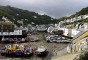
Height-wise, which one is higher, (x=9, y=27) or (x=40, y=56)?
(x=9, y=27)

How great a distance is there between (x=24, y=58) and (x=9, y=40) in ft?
87.7

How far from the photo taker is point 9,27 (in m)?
94.1

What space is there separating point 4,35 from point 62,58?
43.1 metres

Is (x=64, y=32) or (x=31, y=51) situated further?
(x=64, y=32)

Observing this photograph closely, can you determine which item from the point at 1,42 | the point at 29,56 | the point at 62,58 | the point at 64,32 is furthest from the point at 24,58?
the point at 64,32

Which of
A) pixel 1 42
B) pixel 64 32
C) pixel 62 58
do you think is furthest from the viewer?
pixel 64 32

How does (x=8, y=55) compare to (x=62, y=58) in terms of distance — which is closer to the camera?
(x=62, y=58)

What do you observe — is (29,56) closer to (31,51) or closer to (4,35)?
(31,51)

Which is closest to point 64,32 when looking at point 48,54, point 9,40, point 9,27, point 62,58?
point 9,27

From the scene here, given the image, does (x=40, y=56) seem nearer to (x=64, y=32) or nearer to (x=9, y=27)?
(x=9, y=27)

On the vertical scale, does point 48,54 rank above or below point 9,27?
below

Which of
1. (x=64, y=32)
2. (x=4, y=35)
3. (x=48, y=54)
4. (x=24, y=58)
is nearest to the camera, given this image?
(x=24, y=58)

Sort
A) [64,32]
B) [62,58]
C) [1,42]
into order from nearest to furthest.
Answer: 1. [62,58]
2. [1,42]
3. [64,32]

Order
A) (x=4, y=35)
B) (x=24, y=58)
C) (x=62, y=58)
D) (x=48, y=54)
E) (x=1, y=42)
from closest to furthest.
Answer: (x=62, y=58)
(x=24, y=58)
(x=48, y=54)
(x=1, y=42)
(x=4, y=35)
